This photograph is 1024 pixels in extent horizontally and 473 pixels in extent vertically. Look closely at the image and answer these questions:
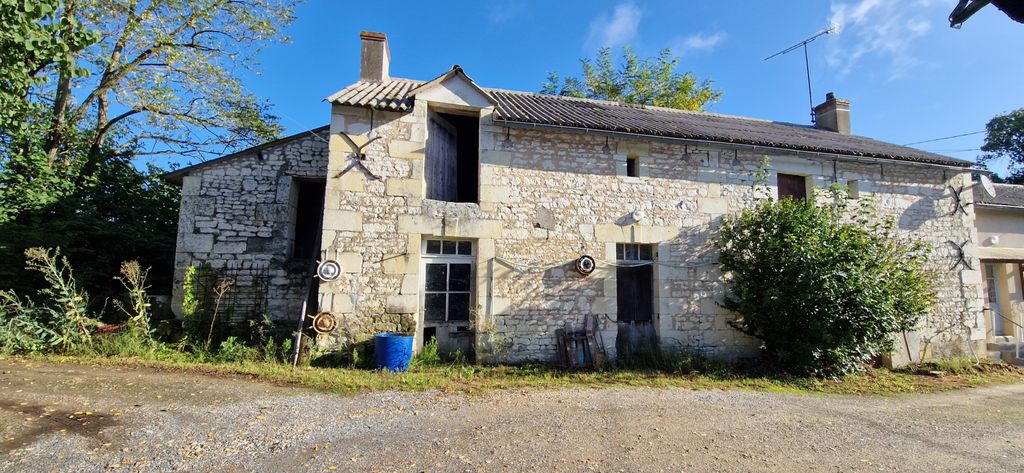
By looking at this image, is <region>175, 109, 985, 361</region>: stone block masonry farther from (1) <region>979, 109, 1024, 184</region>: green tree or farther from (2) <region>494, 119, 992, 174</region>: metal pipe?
(1) <region>979, 109, 1024, 184</region>: green tree

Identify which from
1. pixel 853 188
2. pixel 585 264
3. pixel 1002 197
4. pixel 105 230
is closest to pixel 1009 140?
pixel 1002 197

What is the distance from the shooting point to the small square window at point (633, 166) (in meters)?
7.77

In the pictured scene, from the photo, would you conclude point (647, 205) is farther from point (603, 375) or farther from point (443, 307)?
point (443, 307)

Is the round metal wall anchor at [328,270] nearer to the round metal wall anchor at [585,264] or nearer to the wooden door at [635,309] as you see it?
the round metal wall anchor at [585,264]

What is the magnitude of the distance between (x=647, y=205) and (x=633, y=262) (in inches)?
41.6

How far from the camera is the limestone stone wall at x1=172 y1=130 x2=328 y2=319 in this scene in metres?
7.55

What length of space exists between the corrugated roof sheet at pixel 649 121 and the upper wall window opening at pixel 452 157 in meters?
0.68

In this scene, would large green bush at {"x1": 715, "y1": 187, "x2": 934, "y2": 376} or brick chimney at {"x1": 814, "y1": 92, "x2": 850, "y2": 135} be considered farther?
brick chimney at {"x1": 814, "y1": 92, "x2": 850, "y2": 135}

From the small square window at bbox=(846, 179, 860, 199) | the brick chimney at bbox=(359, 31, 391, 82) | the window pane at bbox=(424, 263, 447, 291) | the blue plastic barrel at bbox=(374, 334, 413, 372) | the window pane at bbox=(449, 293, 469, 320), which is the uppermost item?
the brick chimney at bbox=(359, 31, 391, 82)

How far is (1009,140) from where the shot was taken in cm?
2128

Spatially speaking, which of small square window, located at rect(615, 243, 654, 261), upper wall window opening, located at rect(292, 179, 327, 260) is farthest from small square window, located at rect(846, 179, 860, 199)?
upper wall window opening, located at rect(292, 179, 327, 260)

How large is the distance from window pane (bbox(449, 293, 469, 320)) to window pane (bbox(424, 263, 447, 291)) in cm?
24

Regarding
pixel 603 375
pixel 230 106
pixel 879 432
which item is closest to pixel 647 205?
pixel 603 375

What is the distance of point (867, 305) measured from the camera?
6.53 metres
